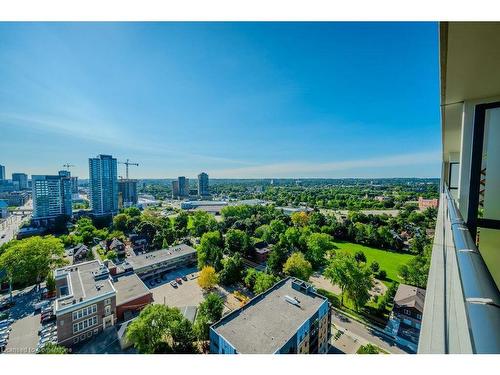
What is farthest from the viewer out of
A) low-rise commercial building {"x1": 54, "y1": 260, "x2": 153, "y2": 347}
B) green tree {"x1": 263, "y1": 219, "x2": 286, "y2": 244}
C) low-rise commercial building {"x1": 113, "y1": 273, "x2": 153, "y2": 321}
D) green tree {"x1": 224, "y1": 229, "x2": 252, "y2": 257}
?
green tree {"x1": 263, "y1": 219, "x2": 286, "y2": 244}

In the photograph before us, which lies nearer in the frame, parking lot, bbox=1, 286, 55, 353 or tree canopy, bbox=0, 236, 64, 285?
parking lot, bbox=1, 286, 55, 353

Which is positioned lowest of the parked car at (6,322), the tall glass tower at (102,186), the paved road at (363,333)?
the parked car at (6,322)

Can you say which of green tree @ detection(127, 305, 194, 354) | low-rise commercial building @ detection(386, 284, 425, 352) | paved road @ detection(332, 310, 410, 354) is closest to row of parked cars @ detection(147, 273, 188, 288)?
green tree @ detection(127, 305, 194, 354)

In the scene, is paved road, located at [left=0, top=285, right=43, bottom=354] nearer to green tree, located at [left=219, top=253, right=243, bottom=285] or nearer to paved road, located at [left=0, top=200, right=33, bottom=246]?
green tree, located at [left=219, top=253, right=243, bottom=285]

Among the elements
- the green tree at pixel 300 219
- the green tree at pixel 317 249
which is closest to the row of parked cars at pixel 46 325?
the green tree at pixel 317 249

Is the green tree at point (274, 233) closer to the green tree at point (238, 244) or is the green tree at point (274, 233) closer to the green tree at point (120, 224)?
the green tree at point (238, 244)

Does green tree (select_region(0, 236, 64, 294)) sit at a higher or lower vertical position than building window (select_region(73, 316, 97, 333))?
higher
